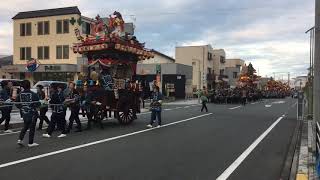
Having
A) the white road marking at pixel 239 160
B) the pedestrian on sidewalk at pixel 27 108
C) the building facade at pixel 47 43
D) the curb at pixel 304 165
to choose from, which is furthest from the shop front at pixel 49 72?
the curb at pixel 304 165

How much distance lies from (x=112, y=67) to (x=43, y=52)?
43832 mm

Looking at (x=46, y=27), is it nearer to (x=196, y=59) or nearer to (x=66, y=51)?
(x=66, y=51)

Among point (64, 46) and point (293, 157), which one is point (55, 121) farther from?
point (64, 46)

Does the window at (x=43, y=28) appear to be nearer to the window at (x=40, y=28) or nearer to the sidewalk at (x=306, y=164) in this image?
the window at (x=40, y=28)

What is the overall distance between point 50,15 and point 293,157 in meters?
52.6

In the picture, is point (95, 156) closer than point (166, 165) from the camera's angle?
No

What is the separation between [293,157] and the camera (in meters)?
12.0

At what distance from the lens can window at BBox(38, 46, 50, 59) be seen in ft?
203

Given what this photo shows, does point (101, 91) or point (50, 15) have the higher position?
Answer: point (50, 15)

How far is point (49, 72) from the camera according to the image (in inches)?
2393

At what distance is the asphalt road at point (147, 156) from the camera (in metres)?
9.46

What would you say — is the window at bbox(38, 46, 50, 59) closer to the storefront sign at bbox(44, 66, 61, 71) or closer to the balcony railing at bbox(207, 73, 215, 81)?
the storefront sign at bbox(44, 66, 61, 71)

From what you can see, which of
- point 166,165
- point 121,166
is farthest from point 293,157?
point 121,166

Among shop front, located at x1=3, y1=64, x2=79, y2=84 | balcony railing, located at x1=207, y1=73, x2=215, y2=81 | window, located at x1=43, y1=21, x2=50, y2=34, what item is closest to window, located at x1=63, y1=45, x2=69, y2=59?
shop front, located at x1=3, y1=64, x2=79, y2=84
